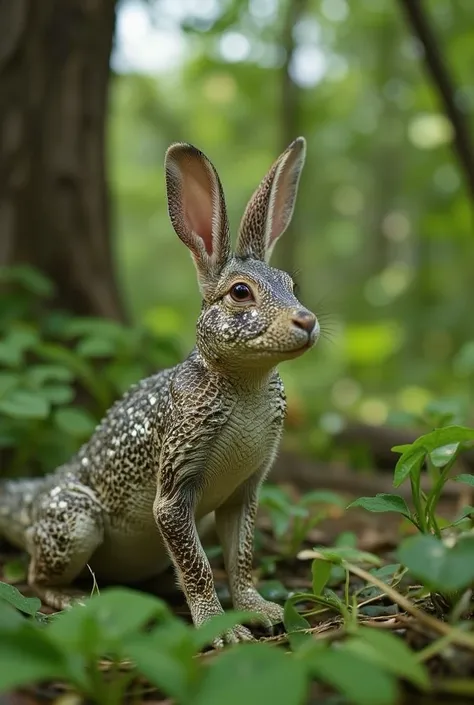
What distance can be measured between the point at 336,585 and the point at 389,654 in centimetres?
180

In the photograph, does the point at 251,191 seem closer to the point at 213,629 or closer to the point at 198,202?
the point at 198,202

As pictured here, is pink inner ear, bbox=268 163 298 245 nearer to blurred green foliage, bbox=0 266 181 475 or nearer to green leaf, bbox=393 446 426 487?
green leaf, bbox=393 446 426 487

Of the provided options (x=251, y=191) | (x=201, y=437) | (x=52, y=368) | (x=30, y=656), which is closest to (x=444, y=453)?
(x=201, y=437)

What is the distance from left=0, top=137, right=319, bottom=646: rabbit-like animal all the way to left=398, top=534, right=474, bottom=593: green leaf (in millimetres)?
973

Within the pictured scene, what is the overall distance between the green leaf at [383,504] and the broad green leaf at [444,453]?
0.26 m

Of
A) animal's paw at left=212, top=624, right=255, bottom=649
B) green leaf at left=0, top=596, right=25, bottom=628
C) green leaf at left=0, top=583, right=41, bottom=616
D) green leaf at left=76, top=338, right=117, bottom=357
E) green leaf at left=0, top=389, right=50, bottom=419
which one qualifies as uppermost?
green leaf at left=76, top=338, right=117, bottom=357

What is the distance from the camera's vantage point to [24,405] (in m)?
3.94

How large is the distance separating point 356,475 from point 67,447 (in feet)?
8.07

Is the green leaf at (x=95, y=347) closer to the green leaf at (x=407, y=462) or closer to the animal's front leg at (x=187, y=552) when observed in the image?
the animal's front leg at (x=187, y=552)

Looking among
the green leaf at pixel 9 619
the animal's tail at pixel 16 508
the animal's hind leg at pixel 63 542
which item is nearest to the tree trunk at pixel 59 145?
the animal's tail at pixel 16 508

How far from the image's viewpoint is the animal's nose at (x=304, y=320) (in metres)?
2.69

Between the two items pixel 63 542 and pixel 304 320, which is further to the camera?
pixel 63 542

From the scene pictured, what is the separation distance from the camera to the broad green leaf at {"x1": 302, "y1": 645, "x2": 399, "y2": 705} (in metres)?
1.49

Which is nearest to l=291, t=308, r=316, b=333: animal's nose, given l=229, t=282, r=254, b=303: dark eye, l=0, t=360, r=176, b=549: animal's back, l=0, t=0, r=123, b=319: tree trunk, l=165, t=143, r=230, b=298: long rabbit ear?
l=229, t=282, r=254, b=303: dark eye
